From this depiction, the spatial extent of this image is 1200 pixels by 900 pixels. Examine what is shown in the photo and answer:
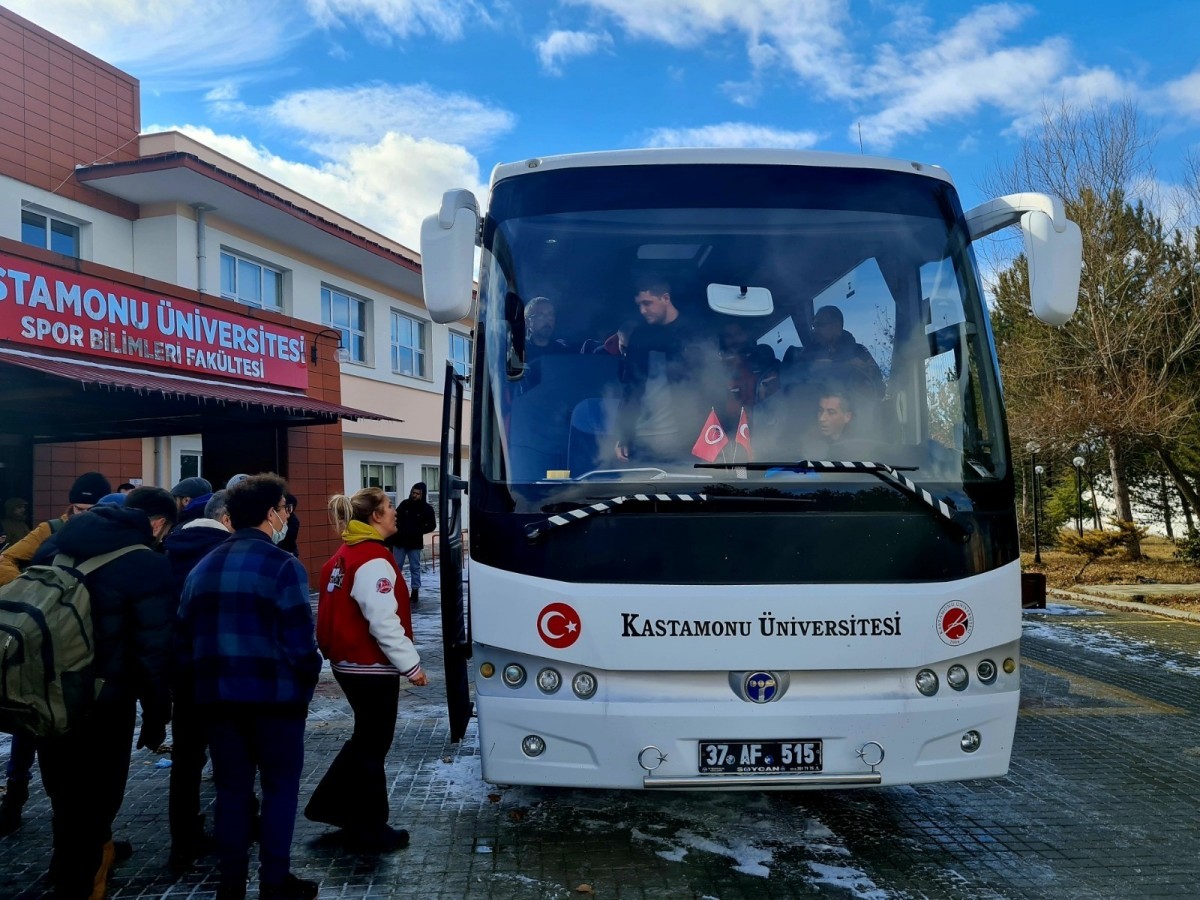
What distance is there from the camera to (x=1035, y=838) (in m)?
4.59

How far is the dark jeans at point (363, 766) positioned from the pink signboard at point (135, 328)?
756 cm

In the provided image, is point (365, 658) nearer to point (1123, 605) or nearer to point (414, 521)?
point (414, 521)

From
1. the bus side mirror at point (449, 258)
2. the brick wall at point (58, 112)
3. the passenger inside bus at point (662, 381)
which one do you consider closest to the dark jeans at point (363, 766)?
the passenger inside bus at point (662, 381)

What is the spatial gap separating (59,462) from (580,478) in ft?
36.1

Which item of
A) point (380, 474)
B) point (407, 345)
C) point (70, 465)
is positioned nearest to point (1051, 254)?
point (70, 465)

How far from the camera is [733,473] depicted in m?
4.03

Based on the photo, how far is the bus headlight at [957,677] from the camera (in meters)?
3.98

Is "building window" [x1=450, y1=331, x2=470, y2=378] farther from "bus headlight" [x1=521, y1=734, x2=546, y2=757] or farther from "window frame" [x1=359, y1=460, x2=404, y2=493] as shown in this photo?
"bus headlight" [x1=521, y1=734, x2=546, y2=757]

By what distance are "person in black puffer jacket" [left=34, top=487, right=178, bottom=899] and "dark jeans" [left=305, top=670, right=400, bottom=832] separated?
89 cm

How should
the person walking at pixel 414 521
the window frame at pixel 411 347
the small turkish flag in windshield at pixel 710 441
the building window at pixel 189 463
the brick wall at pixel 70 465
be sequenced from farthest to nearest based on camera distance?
the window frame at pixel 411 347
the building window at pixel 189 463
the person walking at pixel 414 521
the brick wall at pixel 70 465
the small turkish flag in windshield at pixel 710 441

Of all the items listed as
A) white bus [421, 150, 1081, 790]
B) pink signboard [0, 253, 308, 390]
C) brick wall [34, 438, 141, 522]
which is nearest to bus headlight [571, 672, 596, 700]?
white bus [421, 150, 1081, 790]

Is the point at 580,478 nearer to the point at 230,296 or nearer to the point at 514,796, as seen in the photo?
the point at 514,796

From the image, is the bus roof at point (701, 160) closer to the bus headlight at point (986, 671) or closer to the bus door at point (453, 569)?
the bus door at point (453, 569)

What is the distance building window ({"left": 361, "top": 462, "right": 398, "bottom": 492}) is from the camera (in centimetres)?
2158
